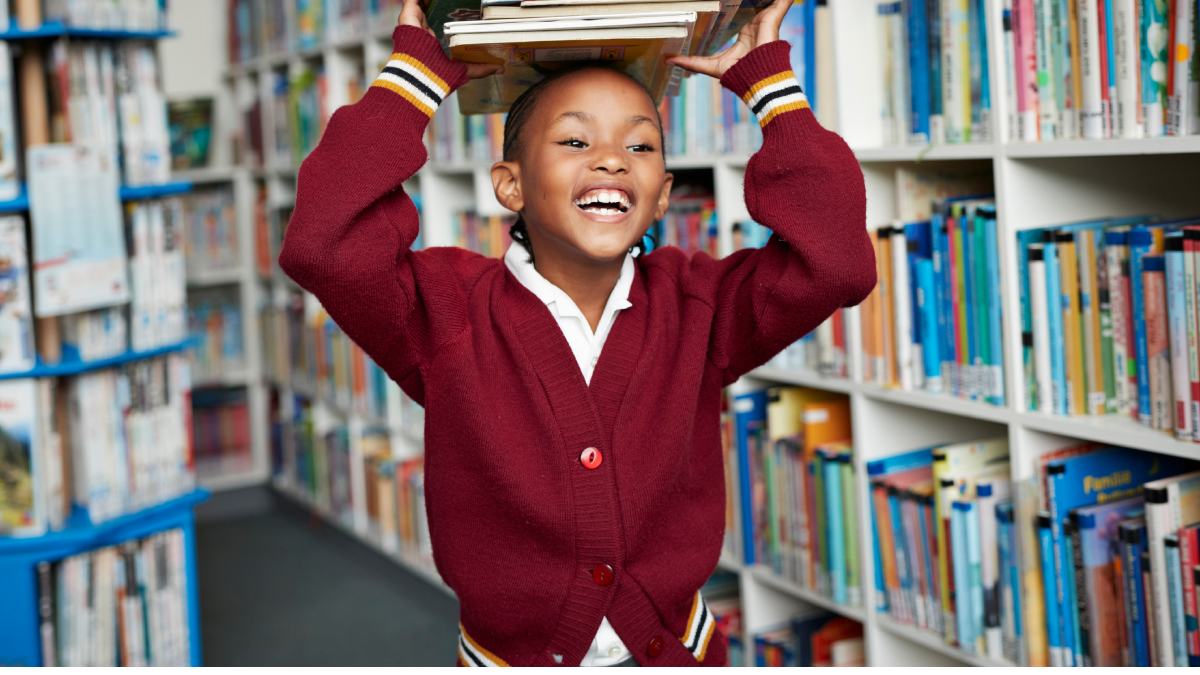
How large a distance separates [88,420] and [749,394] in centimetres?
144

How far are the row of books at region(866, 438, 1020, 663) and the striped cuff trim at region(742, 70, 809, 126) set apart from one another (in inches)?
32.6

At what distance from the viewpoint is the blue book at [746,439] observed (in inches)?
97.0

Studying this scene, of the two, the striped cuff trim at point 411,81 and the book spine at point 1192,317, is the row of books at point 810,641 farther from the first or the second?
the striped cuff trim at point 411,81

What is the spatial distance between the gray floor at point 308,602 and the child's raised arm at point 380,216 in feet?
6.59

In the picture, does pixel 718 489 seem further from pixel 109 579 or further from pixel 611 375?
pixel 109 579

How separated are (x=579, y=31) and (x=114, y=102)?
1.84 meters

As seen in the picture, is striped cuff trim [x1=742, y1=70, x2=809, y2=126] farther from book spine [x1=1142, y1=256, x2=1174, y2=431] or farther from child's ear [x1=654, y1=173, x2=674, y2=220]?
book spine [x1=1142, y1=256, x2=1174, y2=431]

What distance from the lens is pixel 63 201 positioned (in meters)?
2.58

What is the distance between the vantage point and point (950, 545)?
6.57 feet

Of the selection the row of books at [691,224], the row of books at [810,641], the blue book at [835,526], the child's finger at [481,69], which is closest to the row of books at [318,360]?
the row of books at [691,224]

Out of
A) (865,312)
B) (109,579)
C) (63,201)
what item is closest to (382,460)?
(109,579)

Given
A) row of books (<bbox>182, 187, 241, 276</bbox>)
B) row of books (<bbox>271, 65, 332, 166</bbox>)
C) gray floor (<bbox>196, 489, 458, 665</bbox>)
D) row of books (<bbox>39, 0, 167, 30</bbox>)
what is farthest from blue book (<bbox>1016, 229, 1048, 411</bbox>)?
row of books (<bbox>182, 187, 241, 276</bbox>)

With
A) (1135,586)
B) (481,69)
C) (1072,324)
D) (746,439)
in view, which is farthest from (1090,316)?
(481,69)

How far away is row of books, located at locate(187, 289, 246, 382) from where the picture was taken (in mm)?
4926
